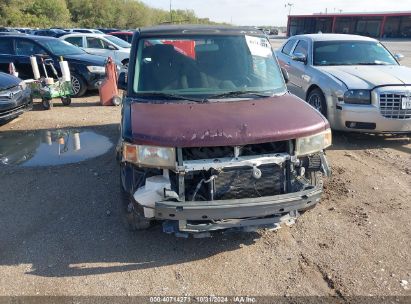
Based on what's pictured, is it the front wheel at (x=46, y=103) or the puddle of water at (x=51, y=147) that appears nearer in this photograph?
the puddle of water at (x=51, y=147)

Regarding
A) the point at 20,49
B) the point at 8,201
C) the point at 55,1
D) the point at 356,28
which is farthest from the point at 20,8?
the point at 8,201

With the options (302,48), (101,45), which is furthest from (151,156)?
(101,45)

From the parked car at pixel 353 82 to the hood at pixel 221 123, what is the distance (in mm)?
2859

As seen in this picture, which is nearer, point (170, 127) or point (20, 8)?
point (170, 127)

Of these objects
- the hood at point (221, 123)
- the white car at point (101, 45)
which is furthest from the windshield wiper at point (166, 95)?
the white car at point (101, 45)

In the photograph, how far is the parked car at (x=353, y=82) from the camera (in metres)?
6.05

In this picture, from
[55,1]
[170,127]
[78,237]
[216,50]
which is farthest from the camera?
[55,1]

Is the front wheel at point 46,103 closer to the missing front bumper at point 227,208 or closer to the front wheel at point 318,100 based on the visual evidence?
the front wheel at point 318,100

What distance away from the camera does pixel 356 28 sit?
3969cm

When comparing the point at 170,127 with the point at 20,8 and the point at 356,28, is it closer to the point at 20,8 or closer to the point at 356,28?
the point at 356,28

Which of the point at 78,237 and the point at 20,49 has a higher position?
the point at 20,49

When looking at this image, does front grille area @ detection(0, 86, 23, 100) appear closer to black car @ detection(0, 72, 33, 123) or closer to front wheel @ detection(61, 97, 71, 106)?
black car @ detection(0, 72, 33, 123)

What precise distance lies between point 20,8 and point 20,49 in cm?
4602

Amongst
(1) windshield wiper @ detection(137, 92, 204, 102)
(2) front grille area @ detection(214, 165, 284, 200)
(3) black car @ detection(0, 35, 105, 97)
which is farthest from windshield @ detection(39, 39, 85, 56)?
(2) front grille area @ detection(214, 165, 284, 200)
